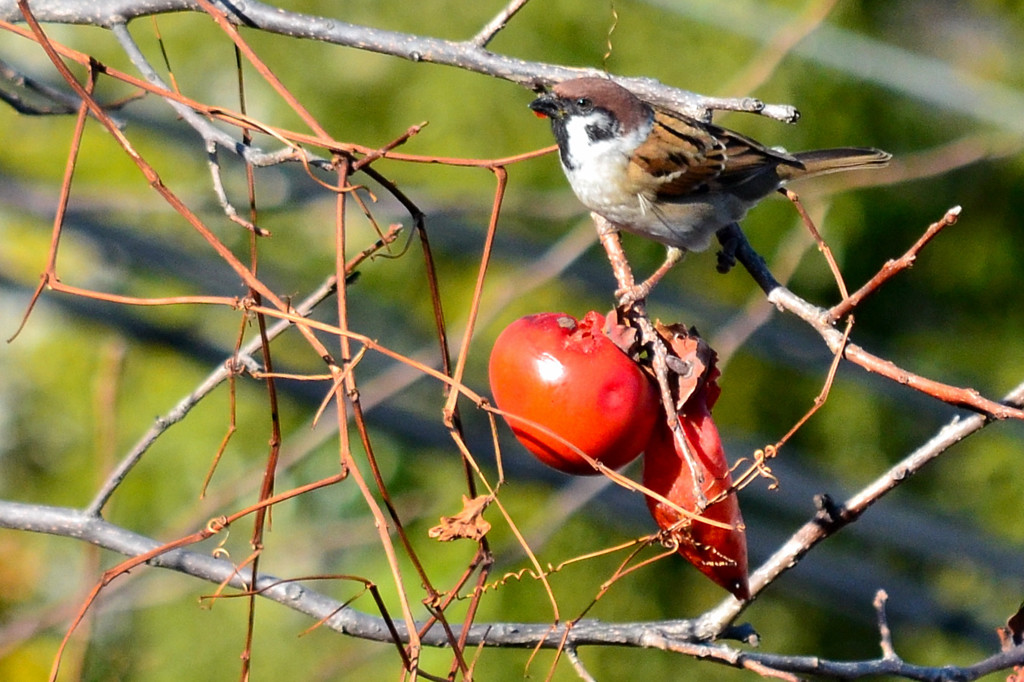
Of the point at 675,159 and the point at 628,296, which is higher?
the point at 675,159

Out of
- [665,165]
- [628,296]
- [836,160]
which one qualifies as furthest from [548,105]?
[836,160]

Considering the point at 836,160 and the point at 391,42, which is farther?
the point at 836,160

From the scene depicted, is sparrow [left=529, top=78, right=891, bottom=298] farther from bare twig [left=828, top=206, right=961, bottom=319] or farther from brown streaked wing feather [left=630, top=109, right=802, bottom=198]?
bare twig [left=828, top=206, right=961, bottom=319]

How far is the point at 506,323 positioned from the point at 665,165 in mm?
1676

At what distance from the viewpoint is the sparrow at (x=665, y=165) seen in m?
2.47

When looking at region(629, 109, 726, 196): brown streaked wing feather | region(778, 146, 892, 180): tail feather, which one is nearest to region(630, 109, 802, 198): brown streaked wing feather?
region(629, 109, 726, 196): brown streaked wing feather

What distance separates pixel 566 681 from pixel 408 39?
9.50 ft

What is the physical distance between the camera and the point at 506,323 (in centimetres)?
432

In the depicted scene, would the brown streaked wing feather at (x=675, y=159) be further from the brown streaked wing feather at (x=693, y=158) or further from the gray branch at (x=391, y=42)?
the gray branch at (x=391, y=42)

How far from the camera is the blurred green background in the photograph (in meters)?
3.92

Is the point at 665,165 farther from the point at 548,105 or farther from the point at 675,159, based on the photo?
the point at 548,105

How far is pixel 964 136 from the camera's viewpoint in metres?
5.18

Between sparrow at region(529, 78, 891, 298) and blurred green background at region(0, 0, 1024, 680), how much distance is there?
2.38 ft

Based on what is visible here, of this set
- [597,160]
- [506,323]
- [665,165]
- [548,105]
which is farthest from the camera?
[506,323]
